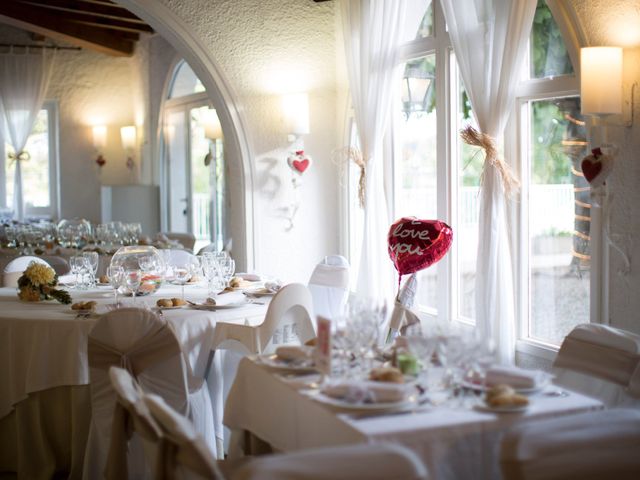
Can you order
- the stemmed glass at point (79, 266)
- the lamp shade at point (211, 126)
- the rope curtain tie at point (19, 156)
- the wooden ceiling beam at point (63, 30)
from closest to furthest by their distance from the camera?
the stemmed glass at point (79, 266) < the lamp shade at point (211, 126) < the wooden ceiling beam at point (63, 30) < the rope curtain tie at point (19, 156)

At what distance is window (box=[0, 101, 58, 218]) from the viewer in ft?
41.2

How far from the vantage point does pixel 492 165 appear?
198 inches

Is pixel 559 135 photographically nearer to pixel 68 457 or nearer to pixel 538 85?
pixel 538 85

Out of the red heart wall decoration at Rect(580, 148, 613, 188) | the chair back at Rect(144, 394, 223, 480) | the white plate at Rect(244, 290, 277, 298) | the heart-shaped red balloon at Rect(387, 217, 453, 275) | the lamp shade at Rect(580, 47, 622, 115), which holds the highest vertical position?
the lamp shade at Rect(580, 47, 622, 115)

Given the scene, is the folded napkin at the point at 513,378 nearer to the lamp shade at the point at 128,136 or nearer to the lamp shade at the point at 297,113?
the lamp shade at the point at 297,113

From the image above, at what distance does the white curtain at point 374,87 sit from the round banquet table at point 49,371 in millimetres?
2336

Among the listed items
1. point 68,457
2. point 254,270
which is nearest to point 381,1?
point 254,270

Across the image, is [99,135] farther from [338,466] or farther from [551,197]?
[338,466]

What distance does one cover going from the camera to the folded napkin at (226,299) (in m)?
4.65

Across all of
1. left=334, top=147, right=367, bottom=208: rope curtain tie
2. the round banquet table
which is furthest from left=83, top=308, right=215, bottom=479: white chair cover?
left=334, top=147, right=367, bottom=208: rope curtain tie

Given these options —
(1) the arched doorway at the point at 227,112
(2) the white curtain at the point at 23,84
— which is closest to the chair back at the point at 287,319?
(1) the arched doorway at the point at 227,112

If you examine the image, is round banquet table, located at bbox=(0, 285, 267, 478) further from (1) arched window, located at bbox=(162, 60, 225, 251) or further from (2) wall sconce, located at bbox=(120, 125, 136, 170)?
(2) wall sconce, located at bbox=(120, 125, 136, 170)

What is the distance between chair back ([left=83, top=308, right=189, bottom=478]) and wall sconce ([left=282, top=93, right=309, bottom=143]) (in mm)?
3444

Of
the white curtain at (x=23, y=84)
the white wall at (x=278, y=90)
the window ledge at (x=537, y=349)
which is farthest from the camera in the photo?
the white curtain at (x=23, y=84)
